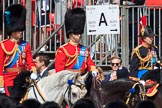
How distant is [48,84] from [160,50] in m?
4.70

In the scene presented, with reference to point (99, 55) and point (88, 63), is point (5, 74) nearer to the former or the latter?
point (88, 63)

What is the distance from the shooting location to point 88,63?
891cm

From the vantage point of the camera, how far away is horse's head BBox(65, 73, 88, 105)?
7.42 m

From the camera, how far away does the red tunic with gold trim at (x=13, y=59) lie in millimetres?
8719

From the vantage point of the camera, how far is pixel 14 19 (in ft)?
30.1

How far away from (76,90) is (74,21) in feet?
6.73

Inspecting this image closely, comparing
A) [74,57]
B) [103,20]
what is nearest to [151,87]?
[74,57]

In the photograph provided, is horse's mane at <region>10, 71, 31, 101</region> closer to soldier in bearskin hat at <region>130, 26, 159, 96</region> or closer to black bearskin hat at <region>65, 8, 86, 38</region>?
black bearskin hat at <region>65, 8, 86, 38</region>

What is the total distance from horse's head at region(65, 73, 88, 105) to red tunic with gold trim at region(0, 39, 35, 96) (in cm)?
127

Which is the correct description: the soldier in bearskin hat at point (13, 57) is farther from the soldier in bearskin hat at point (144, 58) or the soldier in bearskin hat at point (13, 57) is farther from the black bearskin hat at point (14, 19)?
the soldier in bearskin hat at point (144, 58)

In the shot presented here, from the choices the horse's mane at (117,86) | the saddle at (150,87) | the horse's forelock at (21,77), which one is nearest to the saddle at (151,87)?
the saddle at (150,87)

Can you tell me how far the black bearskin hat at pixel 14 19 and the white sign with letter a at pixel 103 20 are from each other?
1.87m

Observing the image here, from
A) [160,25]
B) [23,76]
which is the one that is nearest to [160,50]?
[160,25]

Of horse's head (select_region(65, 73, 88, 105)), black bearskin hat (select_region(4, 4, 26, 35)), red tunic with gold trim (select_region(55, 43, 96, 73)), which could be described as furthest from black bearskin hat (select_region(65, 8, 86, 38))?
horse's head (select_region(65, 73, 88, 105))
